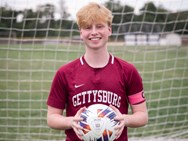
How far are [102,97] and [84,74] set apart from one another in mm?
179

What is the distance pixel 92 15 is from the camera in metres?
1.91

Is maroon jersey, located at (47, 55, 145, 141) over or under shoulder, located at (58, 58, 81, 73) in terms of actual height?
under

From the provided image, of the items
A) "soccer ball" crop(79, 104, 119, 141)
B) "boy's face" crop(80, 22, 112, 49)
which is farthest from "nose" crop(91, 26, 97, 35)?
"soccer ball" crop(79, 104, 119, 141)

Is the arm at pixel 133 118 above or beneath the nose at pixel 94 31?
beneath

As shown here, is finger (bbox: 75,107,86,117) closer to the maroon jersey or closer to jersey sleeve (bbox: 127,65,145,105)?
the maroon jersey

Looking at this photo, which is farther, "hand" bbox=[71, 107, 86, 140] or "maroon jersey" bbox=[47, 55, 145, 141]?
"maroon jersey" bbox=[47, 55, 145, 141]

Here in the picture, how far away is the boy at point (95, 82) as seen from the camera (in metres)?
1.93

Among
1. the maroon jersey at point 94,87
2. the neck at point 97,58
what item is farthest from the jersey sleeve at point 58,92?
the neck at point 97,58

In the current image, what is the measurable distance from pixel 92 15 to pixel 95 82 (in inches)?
15.6

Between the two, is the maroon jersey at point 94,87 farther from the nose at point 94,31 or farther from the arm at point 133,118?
the nose at point 94,31

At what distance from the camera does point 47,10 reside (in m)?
5.60

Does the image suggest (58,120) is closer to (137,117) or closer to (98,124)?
(98,124)

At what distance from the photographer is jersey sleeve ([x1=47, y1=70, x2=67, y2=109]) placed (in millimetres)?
2061

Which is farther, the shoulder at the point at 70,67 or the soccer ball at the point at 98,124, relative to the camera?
the shoulder at the point at 70,67
